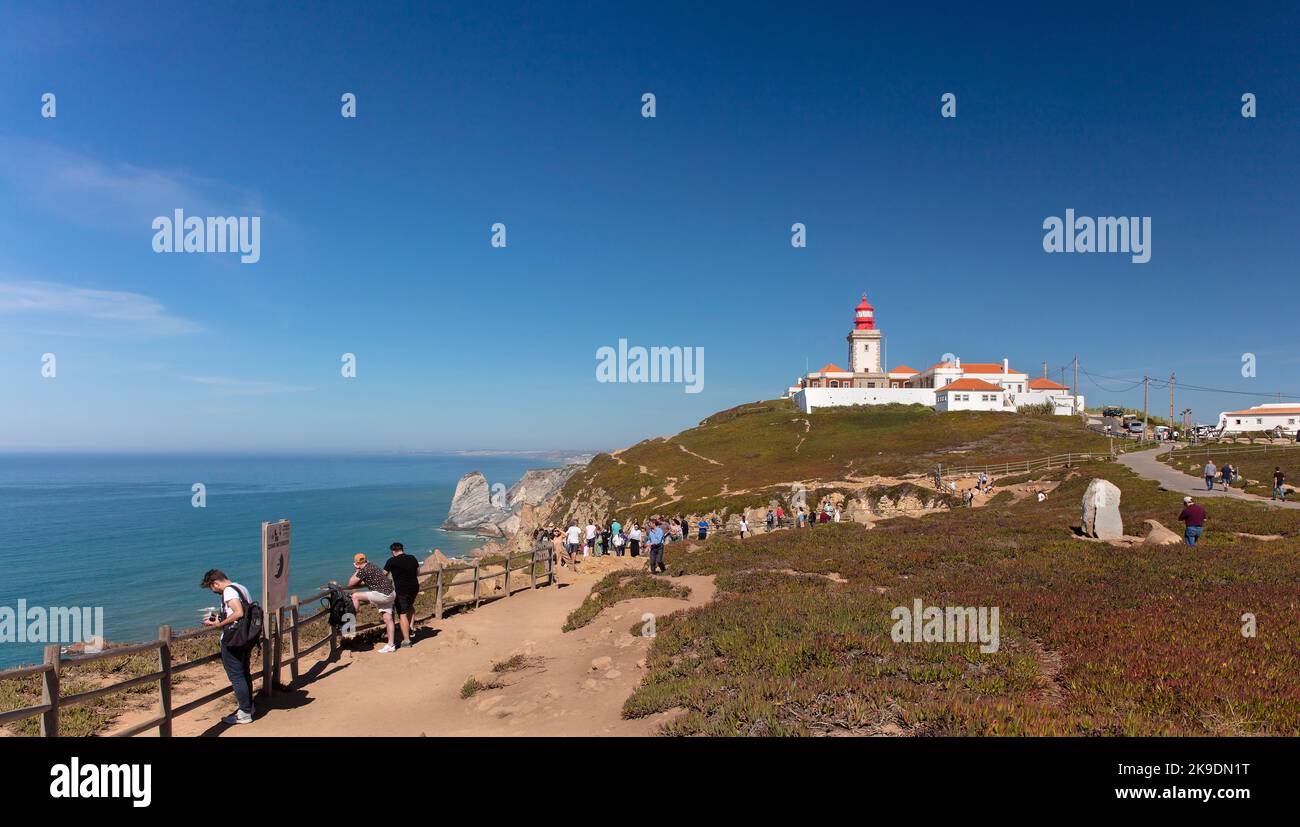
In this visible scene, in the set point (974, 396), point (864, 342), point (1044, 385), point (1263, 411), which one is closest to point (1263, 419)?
point (1263, 411)

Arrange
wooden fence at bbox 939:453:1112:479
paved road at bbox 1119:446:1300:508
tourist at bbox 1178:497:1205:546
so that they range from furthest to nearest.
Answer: wooden fence at bbox 939:453:1112:479 < paved road at bbox 1119:446:1300:508 < tourist at bbox 1178:497:1205:546

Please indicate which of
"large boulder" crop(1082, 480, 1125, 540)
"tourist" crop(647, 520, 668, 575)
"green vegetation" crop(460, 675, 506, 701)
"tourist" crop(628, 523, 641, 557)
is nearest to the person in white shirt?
"tourist" crop(628, 523, 641, 557)

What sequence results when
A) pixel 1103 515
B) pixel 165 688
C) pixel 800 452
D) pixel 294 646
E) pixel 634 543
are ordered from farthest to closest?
pixel 800 452 < pixel 634 543 < pixel 1103 515 < pixel 294 646 < pixel 165 688

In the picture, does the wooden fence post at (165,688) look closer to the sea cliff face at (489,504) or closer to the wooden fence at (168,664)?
the wooden fence at (168,664)

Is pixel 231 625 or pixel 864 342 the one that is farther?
pixel 864 342

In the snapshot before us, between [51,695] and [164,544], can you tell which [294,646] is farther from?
[164,544]

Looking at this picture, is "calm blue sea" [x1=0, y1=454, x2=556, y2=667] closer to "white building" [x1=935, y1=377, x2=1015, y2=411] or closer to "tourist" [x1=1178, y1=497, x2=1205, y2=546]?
"tourist" [x1=1178, y1=497, x2=1205, y2=546]
